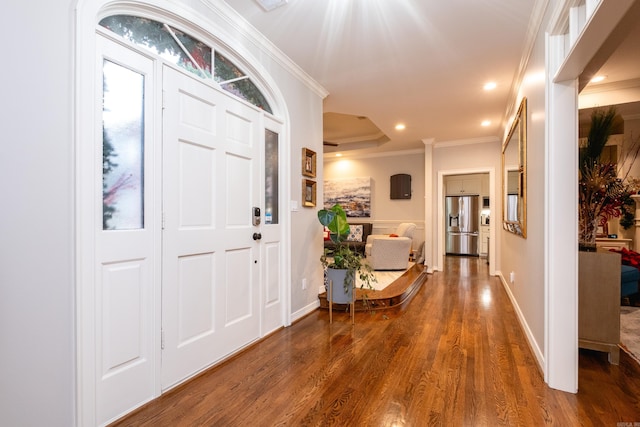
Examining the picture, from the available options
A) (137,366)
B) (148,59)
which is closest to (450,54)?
(148,59)

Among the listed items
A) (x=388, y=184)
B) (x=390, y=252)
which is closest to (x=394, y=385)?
(x=390, y=252)

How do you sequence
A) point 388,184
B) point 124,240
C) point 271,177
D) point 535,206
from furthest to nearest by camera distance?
1. point 388,184
2. point 271,177
3. point 535,206
4. point 124,240

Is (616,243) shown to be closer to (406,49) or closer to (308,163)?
(406,49)

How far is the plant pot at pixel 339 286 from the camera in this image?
127 inches

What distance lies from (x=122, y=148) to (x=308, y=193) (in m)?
2.05

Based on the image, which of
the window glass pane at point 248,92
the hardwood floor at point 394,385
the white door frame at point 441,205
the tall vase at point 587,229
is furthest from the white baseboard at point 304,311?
the white door frame at point 441,205

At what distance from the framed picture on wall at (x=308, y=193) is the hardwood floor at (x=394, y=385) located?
1300 mm

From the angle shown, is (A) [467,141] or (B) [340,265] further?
(A) [467,141]

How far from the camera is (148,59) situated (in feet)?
6.15

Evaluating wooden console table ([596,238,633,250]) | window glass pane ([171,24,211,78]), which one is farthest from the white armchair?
window glass pane ([171,24,211,78])

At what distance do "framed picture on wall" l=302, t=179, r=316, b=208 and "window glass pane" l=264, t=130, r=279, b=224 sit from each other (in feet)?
1.34

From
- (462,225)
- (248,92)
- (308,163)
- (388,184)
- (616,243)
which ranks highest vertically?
(248,92)

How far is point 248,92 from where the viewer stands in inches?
109

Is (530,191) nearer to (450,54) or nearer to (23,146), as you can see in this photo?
(450,54)
